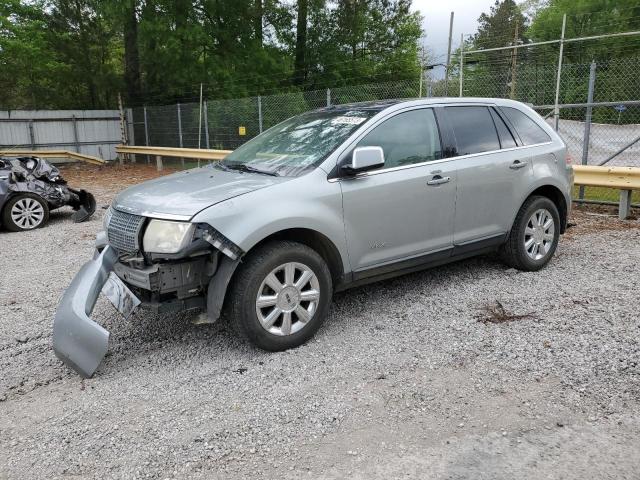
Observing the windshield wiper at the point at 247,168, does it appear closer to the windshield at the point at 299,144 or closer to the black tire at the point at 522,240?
the windshield at the point at 299,144

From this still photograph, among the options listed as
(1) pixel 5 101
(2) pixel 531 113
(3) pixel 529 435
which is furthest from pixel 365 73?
(3) pixel 529 435

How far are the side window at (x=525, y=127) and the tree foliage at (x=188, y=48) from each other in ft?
58.4

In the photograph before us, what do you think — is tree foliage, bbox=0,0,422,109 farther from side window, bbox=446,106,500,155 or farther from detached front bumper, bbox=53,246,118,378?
detached front bumper, bbox=53,246,118,378

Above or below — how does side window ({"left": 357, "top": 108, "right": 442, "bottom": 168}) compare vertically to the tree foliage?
below

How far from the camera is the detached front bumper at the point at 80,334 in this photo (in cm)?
357

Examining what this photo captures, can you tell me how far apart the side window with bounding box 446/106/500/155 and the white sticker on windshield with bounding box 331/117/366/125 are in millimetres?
944

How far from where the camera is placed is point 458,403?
127 inches

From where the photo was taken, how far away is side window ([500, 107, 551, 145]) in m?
5.45

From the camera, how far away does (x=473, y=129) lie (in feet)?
16.7

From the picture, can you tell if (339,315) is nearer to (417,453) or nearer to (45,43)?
(417,453)

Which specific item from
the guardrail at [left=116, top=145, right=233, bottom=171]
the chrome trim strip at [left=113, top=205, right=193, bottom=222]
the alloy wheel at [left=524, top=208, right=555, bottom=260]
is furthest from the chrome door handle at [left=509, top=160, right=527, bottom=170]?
the guardrail at [left=116, top=145, right=233, bottom=171]

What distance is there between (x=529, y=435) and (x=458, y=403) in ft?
1.45

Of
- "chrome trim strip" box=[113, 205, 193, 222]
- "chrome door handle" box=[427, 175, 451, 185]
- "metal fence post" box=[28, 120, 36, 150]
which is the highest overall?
"chrome door handle" box=[427, 175, 451, 185]

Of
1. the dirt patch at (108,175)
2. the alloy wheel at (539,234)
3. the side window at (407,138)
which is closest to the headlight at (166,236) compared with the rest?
the side window at (407,138)
